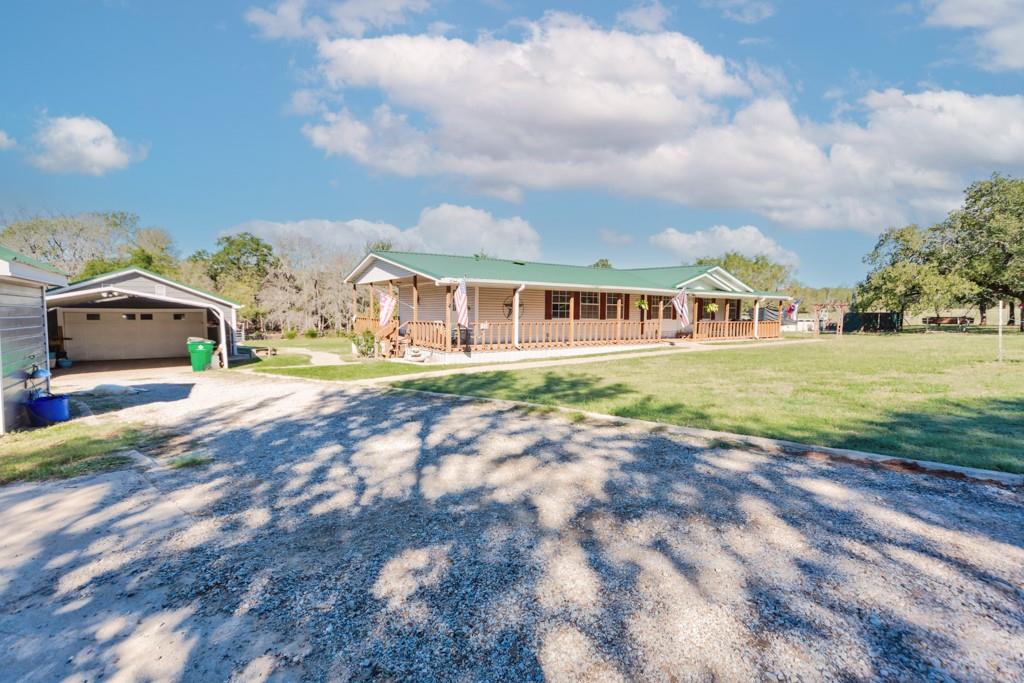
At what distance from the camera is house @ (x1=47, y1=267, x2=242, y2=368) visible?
48.0ft

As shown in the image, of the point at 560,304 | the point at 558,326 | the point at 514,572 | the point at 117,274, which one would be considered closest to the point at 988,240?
the point at 560,304

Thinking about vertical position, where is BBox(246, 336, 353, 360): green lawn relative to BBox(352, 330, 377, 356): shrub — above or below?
below

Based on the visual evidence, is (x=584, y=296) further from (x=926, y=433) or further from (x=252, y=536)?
(x=252, y=536)

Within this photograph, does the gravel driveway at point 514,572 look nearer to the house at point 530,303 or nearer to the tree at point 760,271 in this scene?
the house at point 530,303

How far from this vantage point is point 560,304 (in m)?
21.3

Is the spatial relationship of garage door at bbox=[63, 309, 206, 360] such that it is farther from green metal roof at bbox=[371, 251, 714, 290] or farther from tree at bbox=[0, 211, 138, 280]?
A: tree at bbox=[0, 211, 138, 280]

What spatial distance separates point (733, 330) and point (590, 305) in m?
10.2

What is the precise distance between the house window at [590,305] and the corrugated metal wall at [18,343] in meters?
17.6

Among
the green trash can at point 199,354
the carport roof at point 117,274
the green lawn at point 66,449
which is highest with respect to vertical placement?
the carport roof at point 117,274

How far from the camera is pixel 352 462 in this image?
18.3 feet

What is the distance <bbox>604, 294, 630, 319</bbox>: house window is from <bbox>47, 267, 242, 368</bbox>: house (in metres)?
14.9

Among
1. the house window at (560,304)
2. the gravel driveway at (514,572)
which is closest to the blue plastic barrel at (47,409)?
the gravel driveway at (514,572)

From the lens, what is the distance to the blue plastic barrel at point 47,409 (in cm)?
742

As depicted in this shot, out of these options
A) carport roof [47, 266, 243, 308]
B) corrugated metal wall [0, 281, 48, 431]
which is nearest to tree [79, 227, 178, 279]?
carport roof [47, 266, 243, 308]
